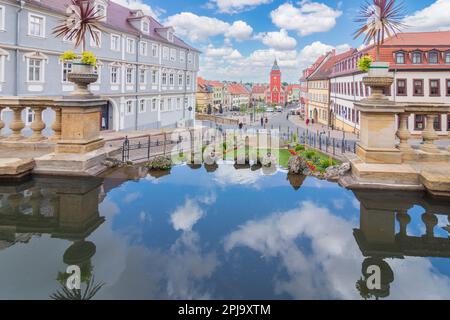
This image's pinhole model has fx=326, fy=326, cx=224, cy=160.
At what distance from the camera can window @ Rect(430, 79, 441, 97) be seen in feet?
117

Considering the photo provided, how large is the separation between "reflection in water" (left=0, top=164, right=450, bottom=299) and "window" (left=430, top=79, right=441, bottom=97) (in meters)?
37.3

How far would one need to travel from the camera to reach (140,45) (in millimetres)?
37938

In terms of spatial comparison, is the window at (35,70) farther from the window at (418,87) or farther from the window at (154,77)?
the window at (418,87)

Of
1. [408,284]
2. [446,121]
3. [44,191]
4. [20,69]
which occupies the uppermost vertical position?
[20,69]

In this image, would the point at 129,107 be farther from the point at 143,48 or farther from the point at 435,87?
the point at 435,87

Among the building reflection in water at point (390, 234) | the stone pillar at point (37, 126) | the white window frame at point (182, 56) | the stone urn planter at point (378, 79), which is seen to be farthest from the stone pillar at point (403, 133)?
the white window frame at point (182, 56)

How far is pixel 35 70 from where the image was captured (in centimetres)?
2522

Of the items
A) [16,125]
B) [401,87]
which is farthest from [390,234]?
[401,87]

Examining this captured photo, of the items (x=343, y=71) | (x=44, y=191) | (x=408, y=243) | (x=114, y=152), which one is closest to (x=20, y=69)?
(x=114, y=152)

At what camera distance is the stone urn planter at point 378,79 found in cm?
655

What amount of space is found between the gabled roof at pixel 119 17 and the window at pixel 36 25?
888 mm

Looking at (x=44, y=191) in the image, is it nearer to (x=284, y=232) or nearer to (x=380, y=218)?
(x=284, y=232)

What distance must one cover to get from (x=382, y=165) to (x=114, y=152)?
5971 millimetres

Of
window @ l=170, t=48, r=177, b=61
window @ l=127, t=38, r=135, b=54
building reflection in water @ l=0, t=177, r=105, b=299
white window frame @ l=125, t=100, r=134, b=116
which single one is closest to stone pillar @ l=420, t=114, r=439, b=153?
building reflection in water @ l=0, t=177, r=105, b=299
